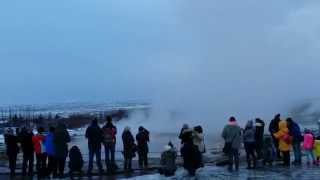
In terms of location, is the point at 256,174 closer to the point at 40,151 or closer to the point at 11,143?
the point at 40,151

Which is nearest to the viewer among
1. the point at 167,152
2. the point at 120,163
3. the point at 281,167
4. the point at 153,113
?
the point at 167,152

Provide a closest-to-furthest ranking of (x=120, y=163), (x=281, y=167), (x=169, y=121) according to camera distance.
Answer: (x=281, y=167) → (x=120, y=163) → (x=169, y=121)

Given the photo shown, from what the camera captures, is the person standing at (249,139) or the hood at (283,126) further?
the hood at (283,126)

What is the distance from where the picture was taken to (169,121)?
69938 millimetres

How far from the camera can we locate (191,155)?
19516 mm

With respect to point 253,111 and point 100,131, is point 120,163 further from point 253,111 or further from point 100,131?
point 253,111

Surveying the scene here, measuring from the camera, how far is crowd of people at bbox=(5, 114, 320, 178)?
2031 cm

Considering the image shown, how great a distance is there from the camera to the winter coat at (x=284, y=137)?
22.4 m

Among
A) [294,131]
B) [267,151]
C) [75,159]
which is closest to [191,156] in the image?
[75,159]

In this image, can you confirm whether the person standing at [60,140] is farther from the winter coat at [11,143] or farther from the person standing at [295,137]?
the person standing at [295,137]

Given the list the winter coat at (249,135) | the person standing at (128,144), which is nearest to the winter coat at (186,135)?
the winter coat at (249,135)

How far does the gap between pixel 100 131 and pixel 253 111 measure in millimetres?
52757

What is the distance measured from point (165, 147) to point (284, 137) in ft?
14.7

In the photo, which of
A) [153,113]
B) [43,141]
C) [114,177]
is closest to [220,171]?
[114,177]
